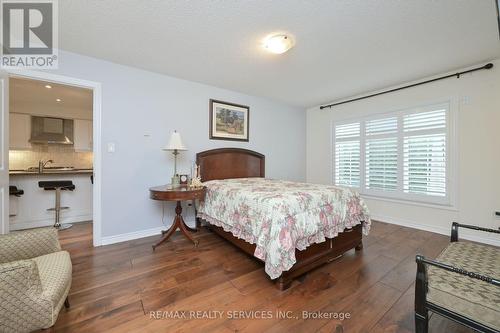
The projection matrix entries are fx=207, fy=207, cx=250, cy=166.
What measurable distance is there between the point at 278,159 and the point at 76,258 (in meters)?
3.63

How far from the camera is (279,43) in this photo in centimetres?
221

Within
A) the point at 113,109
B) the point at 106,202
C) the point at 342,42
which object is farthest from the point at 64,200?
the point at 342,42

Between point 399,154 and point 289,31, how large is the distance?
284 cm

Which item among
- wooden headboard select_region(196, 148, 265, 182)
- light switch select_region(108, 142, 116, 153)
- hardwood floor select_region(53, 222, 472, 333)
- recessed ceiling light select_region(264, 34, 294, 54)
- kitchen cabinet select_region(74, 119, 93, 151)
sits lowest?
hardwood floor select_region(53, 222, 472, 333)

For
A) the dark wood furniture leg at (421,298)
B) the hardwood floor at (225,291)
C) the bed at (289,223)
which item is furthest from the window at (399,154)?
the dark wood furniture leg at (421,298)

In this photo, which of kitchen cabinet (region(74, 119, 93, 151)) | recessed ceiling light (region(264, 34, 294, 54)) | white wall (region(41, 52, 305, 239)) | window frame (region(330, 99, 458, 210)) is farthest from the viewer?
kitchen cabinet (region(74, 119, 93, 151))

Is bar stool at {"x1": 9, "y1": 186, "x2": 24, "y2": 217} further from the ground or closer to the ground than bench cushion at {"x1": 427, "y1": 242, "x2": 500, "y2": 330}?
further from the ground

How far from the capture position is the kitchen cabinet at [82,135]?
15.6 feet

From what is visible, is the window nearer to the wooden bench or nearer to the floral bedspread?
the floral bedspread

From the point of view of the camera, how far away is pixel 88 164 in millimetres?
5094

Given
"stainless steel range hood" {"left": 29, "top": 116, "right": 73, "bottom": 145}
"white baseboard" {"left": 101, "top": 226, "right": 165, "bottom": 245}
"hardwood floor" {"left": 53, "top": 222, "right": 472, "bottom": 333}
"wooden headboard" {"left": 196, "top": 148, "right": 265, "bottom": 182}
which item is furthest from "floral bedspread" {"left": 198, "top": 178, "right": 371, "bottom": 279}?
"stainless steel range hood" {"left": 29, "top": 116, "right": 73, "bottom": 145}

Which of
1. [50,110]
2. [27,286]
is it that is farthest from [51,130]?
[27,286]

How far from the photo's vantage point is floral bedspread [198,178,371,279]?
1725 millimetres

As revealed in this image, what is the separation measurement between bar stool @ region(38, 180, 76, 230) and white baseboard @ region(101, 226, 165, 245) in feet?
4.17
